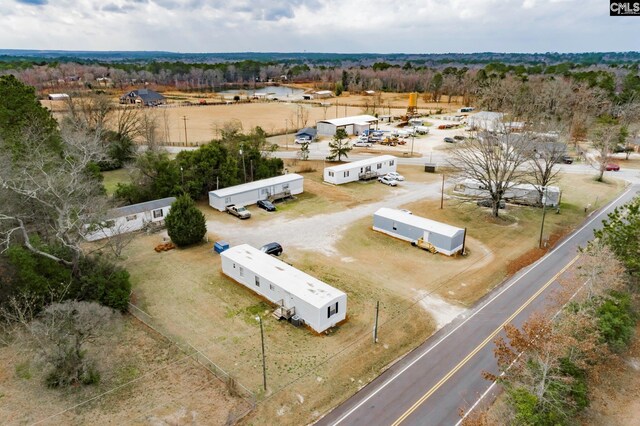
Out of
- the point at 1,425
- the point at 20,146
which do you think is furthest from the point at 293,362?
the point at 20,146

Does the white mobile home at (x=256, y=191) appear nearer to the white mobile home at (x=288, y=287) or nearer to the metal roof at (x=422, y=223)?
the metal roof at (x=422, y=223)

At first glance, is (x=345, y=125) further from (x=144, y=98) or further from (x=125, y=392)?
(x=144, y=98)

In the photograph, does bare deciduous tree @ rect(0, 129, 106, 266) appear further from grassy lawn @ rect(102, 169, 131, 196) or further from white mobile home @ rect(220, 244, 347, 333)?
grassy lawn @ rect(102, 169, 131, 196)

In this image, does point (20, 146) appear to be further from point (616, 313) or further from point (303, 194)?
point (616, 313)

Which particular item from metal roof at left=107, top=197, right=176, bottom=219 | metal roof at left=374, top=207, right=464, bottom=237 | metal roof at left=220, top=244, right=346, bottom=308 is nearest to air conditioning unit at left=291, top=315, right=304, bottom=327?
metal roof at left=220, top=244, right=346, bottom=308

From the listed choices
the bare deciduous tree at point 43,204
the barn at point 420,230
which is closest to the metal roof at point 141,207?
the bare deciduous tree at point 43,204

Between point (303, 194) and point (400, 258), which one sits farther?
point (303, 194)

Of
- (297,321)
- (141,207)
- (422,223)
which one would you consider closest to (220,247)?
(141,207)
